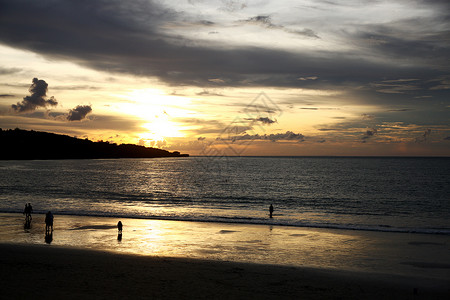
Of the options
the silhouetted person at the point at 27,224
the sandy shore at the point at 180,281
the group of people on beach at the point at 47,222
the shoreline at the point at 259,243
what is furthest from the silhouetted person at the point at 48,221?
the sandy shore at the point at 180,281

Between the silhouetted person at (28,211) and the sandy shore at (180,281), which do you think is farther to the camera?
the silhouetted person at (28,211)

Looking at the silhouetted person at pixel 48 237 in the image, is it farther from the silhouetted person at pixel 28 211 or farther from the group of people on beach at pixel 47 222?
the silhouetted person at pixel 28 211

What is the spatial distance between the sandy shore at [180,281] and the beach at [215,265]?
5 centimetres

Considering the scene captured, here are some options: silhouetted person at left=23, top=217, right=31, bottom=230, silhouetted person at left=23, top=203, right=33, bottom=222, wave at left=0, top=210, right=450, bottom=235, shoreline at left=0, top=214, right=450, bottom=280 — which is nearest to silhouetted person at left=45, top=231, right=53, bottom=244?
shoreline at left=0, top=214, right=450, bottom=280

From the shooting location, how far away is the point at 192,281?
64.9 feet

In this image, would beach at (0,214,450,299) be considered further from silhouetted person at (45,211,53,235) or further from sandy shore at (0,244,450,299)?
silhouetted person at (45,211,53,235)

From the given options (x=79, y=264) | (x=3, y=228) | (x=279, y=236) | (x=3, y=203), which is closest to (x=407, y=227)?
(x=279, y=236)

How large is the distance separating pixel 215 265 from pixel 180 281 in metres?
3.76

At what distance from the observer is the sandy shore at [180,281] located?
58.4ft

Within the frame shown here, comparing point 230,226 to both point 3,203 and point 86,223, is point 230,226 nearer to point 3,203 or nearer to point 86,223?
point 86,223

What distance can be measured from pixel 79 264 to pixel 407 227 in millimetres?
35102

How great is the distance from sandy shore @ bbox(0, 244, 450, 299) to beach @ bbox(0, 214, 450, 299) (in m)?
0.05

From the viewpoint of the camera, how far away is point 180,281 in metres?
19.7

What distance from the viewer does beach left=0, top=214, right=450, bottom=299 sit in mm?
18375
